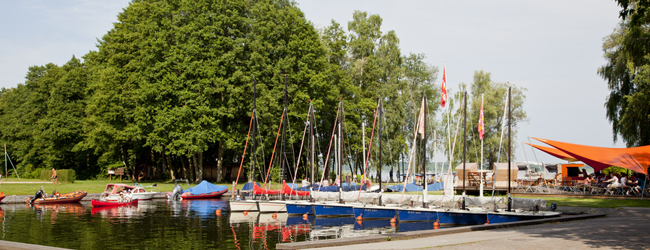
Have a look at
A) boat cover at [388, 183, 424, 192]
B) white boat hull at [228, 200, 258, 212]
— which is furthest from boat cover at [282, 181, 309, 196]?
boat cover at [388, 183, 424, 192]

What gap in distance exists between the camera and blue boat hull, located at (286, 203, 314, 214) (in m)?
29.4

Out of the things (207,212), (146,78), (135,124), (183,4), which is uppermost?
(183,4)

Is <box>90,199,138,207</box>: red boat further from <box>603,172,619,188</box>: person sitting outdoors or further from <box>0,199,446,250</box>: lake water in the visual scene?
<box>603,172,619,188</box>: person sitting outdoors

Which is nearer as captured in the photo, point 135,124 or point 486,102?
point 135,124

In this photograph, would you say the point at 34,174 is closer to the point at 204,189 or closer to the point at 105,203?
the point at 204,189

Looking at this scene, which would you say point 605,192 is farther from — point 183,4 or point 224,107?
point 183,4

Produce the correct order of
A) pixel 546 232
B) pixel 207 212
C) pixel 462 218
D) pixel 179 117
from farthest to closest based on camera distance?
pixel 179 117 < pixel 207 212 < pixel 462 218 < pixel 546 232

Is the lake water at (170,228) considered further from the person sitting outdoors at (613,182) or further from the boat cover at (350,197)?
the person sitting outdoors at (613,182)

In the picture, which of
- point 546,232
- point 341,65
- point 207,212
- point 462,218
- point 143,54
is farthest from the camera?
point 341,65

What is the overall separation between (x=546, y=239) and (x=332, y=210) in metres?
16.0

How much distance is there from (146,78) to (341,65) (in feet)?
74.9

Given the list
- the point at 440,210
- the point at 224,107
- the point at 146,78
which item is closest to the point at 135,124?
the point at 146,78

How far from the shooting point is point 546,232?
50.5 ft

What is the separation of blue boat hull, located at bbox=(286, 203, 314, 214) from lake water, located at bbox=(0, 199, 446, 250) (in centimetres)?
37
